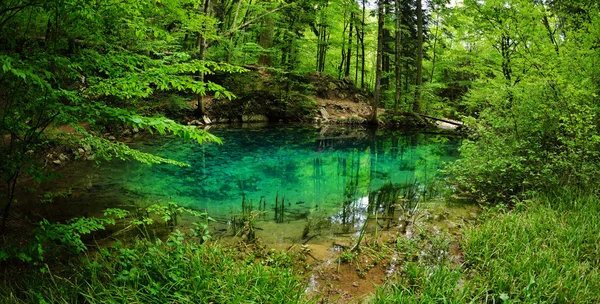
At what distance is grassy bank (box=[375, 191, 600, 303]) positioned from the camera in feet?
9.83

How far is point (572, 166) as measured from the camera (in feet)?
17.6

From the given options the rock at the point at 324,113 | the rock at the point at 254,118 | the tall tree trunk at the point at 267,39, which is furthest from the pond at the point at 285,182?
the tall tree trunk at the point at 267,39

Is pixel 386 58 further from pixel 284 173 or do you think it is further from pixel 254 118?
pixel 284 173

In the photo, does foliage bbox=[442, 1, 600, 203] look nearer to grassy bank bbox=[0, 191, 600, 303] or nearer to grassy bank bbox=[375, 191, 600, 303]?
grassy bank bbox=[375, 191, 600, 303]

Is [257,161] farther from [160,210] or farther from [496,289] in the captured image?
[496,289]

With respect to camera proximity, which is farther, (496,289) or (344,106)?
(344,106)

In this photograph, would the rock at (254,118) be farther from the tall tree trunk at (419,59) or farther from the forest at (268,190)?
the tall tree trunk at (419,59)

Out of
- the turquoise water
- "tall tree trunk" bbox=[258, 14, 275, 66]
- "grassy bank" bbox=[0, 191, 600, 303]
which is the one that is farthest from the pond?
"tall tree trunk" bbox=[258, 14, 275, 66]

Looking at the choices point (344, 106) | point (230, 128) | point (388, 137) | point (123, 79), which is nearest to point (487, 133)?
point (123, 79)

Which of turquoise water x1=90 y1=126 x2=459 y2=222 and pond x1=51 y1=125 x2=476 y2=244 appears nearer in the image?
pond x1=51 y1=125 x2=476 y2=244

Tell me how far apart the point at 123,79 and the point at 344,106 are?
2005 centimetres

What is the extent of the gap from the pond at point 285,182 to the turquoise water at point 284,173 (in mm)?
22

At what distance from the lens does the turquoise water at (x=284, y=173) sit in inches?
263

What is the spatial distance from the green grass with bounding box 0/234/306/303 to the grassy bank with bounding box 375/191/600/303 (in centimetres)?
114
